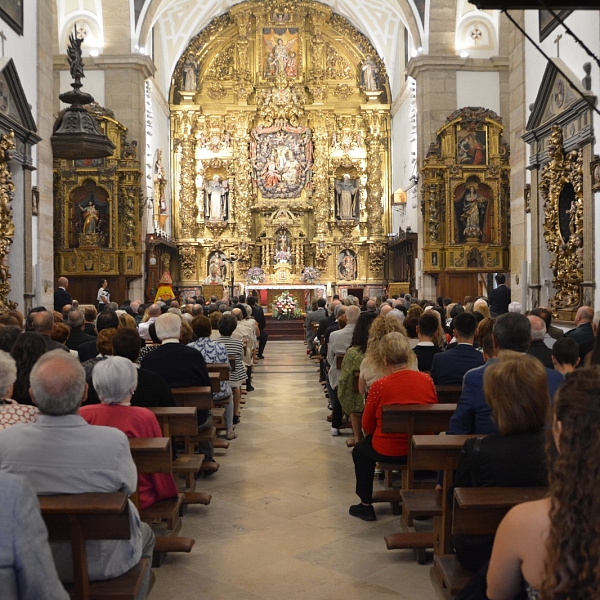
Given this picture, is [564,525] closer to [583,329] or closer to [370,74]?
[583,329]

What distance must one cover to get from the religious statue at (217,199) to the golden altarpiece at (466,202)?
889 cm

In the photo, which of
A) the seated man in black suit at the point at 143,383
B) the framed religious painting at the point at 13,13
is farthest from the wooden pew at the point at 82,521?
the framed religious painting at the point at 13,13

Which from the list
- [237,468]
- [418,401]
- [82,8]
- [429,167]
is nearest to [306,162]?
[429,167]

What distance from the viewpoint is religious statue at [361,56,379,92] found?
2680cm

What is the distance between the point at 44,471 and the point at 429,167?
18.3 m

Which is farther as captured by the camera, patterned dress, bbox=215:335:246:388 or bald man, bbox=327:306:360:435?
patterned dress, bbox=215:335:246:388

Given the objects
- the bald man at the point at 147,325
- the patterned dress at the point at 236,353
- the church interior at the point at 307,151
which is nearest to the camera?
the patterned dress at the point at 236,353

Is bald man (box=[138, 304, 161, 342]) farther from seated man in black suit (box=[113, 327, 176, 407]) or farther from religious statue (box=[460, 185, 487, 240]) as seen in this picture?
religious statue (box=[460, 185, 487, 240])

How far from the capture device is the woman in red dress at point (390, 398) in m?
5.17

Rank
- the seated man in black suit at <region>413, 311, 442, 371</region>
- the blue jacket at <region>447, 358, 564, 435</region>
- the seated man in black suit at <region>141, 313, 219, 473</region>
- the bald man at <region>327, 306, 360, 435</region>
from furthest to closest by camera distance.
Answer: the bald man at <region>327, 306, 360, 435</region>, the seated man in black suit at <region>413, 311, 442, 371</region>, the seated man in black suit at <region>141, 313, 219, 473</region>, the blue jacket at <region>447, 358, 564, 435</region>

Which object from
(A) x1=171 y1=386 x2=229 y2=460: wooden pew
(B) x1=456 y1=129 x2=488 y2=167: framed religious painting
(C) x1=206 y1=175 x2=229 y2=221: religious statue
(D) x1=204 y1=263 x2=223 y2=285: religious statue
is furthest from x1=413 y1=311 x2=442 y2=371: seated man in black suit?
(C) x1=206 y1=175 x2=229 y2=221: religious statue

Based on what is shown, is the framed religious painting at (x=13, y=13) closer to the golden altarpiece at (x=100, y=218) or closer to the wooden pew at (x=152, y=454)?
the golden altarpiece at (x=100, y=218)

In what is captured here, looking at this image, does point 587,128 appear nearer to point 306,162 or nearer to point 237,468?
point 237,468

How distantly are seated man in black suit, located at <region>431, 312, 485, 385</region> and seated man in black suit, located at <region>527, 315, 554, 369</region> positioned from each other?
0.44m
